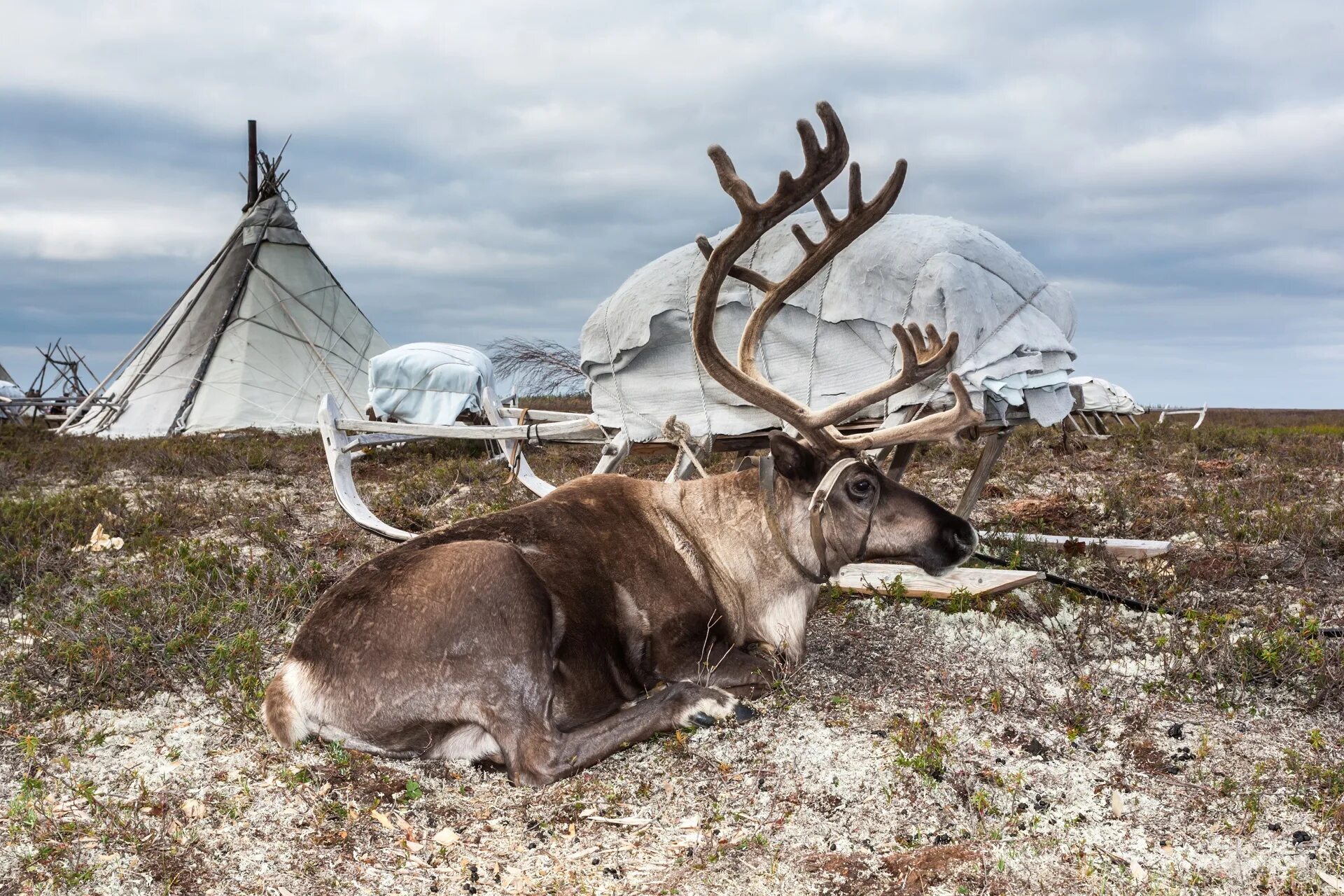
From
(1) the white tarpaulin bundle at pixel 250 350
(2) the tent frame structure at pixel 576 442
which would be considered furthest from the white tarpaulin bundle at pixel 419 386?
(2) the tent frame structure at pixel 576 442

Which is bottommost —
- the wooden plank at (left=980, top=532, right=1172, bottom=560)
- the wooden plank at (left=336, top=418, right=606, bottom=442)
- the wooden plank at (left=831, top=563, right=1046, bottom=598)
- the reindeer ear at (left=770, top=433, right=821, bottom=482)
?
the wooden plank at (left=831, top=563, right=1046, bottom=598)

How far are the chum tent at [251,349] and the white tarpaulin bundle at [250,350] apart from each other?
2cm

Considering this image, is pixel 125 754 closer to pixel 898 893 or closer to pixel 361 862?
pixel 361 862

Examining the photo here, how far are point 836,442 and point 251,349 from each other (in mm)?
17630

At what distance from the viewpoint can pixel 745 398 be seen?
4.82 metres

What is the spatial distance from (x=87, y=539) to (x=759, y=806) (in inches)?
266

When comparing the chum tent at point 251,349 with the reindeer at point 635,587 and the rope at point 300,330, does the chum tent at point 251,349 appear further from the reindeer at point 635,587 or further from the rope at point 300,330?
the reindeer at point 635,587

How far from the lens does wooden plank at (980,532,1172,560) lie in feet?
21.1

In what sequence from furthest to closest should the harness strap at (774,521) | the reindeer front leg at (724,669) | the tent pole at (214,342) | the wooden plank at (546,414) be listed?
1. the tent pole at (214,342)
2. the wooden plank at (546,414)
3. the harness strap at (774,521)
4. the reindeer front leg at (724,669)

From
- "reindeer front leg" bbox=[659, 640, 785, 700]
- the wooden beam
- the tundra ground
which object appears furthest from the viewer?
the wooden beam

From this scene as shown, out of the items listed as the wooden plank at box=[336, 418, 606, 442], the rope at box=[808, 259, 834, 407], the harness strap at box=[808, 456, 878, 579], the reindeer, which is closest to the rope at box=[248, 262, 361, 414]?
the wooden plank at box=[336, 418, 606, 442]

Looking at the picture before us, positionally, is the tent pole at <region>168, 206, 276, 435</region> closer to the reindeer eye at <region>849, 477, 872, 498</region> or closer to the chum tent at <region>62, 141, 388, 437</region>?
the chum tent at <region>62, 141, 388, 437</region>

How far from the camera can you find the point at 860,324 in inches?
220

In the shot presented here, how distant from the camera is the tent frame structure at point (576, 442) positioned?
598cm
